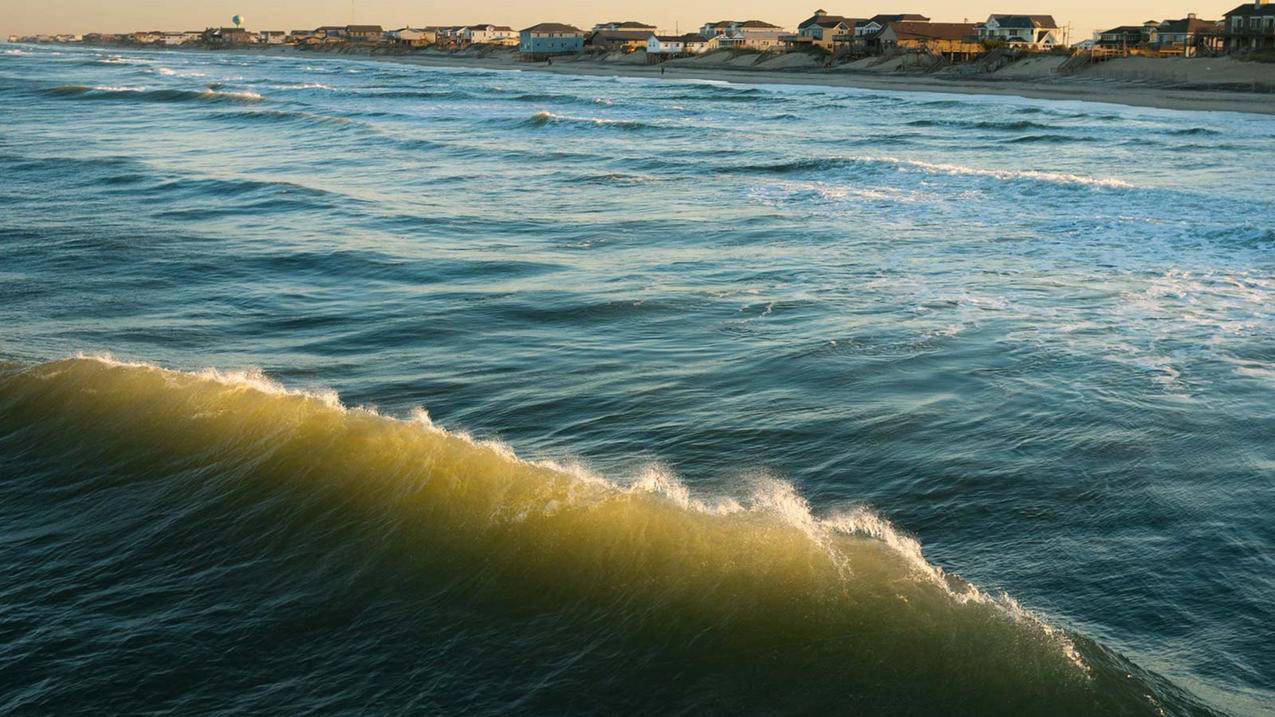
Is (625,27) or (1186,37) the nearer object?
(1186,37)

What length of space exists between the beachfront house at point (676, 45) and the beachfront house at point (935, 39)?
37086mm

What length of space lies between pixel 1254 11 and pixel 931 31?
38869mm

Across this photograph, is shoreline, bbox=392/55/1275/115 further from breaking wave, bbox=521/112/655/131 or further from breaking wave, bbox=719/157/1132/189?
breaking wave, bbox=719/157/1132/189

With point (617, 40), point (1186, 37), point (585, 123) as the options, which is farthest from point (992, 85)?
point (617, 40)

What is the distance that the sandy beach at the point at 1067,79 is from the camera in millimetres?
63750

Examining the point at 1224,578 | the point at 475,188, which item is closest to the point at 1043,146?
the point at 475,188

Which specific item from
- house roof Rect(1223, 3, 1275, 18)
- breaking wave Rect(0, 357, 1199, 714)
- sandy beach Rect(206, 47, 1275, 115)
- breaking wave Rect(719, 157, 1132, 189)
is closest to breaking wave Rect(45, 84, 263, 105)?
breaking wave Rect(719, 157, 1132, 189)

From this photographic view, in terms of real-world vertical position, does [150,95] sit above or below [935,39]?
below

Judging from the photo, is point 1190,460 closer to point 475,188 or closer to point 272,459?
point 272,459

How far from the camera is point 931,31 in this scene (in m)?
118

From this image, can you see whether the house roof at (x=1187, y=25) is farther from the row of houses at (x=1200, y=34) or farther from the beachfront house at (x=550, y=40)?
the beachfront house at (x=550, y=40)

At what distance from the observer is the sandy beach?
63750 mm

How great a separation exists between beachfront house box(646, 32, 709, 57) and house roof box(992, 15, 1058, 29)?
44609mm

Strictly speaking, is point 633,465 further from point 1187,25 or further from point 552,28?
point 552,28
